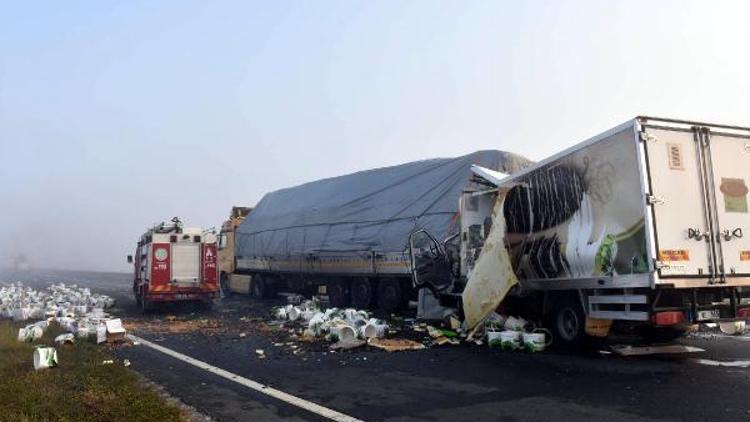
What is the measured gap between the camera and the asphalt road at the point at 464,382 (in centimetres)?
580

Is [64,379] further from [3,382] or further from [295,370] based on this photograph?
[295,370]

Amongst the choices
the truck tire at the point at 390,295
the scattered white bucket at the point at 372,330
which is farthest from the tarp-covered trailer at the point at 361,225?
the scattered white bucket at the point at 372,330

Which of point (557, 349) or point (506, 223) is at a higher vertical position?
point (506, 223)

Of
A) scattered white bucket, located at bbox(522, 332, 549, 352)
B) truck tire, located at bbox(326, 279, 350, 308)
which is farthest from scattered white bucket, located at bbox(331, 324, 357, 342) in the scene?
truck tire, located at bbox(326, 279, 350, 308)

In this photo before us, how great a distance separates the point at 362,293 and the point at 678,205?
1086cm

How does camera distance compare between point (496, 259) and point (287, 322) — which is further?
point (287, 322)

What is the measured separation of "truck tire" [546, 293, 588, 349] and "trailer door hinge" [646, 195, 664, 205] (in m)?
2.09

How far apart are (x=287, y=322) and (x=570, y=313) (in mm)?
6991

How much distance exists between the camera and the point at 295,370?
27.3 feet

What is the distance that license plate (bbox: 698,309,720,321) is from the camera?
8.22 meters

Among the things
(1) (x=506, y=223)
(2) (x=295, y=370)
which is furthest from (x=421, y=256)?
(2) (x=295, y=370)

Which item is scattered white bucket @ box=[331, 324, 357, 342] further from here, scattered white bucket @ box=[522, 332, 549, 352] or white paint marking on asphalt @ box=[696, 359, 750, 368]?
white paint marking on asphalt @ box=[696, 359, 750, 368]

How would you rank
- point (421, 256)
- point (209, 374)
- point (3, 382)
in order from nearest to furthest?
point (3, 382) < point (209, 374) < point (421, 256)

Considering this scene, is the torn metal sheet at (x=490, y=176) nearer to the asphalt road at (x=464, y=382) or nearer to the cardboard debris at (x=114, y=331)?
the asphalt road at (x=464, y=382)
